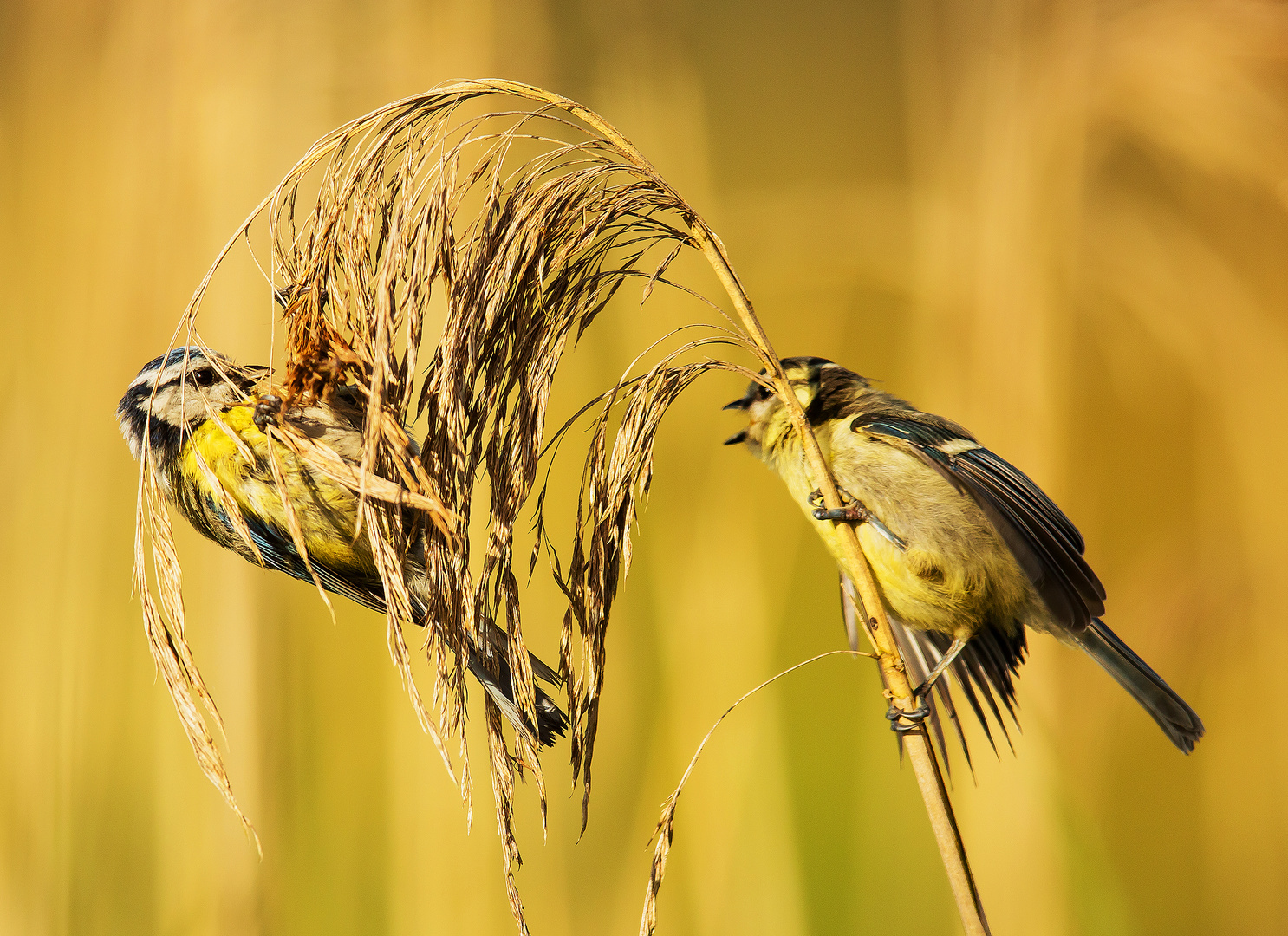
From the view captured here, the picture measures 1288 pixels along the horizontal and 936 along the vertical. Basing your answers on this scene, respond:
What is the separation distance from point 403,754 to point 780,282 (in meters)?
1.15

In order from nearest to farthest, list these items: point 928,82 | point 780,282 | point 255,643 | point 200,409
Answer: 1. point 200,409
2. point 255,643
3. point 780,282
4. point 928,82

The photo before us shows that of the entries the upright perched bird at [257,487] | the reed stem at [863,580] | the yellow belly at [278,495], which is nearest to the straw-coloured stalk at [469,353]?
the reed stem at [863,580]

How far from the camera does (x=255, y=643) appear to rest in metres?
1.49

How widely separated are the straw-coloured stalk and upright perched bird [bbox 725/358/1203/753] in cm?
32

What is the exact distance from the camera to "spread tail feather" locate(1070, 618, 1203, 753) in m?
0.87

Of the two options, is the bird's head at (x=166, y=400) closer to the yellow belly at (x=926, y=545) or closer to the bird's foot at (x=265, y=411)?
the bird's foot at (x=265, y=411)

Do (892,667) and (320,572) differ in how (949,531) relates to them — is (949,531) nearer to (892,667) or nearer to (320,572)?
(892,667)

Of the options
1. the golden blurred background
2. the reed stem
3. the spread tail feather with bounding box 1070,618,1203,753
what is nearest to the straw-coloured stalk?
the reed stem

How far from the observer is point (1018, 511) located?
896 mm

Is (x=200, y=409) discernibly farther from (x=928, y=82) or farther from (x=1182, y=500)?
(x=1182, y=500)

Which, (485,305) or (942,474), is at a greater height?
(485,305)

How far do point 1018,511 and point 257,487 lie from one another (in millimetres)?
849

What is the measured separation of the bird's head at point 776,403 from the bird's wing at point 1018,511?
9cm

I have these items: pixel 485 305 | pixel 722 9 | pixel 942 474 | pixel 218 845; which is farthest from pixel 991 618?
pixel 722 9
